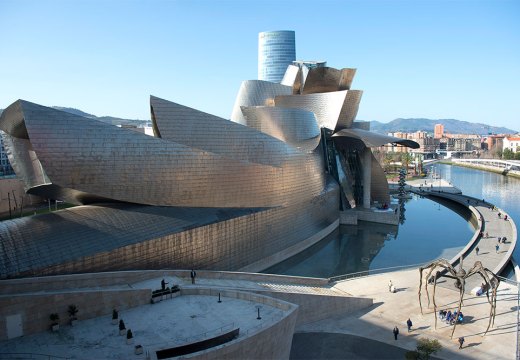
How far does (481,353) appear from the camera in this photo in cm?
1469

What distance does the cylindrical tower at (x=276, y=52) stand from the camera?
473 ft

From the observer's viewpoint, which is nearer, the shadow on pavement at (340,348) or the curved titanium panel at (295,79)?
the shadow on pavement at (340,348)

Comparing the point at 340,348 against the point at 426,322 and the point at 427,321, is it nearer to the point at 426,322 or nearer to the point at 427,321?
the point at 426,322

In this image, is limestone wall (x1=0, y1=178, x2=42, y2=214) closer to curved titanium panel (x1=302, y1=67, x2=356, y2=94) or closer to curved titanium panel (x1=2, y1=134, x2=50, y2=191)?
curved titanium panel (x1=2, y1=134, x2=50, y2=191)

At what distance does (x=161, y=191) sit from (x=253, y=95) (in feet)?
67.0

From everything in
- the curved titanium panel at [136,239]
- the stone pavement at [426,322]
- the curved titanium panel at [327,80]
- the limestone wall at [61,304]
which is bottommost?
the stone pavement at [426,322]

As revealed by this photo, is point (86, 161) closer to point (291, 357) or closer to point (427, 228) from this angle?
point (291, 357)

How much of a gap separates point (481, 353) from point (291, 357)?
7.18m

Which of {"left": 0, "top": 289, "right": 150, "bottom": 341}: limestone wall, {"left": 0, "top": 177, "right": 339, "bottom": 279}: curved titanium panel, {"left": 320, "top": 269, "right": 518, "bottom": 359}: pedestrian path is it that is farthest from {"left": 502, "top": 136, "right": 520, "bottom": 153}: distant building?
{"left": 0, "top": 289, "right": 150, "bottom": 341}: limestone wall

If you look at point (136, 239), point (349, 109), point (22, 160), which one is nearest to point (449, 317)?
point (136, 239)

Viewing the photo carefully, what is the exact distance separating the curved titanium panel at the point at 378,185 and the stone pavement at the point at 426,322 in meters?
21.4

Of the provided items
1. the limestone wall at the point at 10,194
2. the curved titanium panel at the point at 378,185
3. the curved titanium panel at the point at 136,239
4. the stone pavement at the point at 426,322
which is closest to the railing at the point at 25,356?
the curved titanium panel at the point at 136,239

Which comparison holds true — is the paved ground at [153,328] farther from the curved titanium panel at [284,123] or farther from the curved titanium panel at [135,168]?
the curved titanium panel at [284,123]

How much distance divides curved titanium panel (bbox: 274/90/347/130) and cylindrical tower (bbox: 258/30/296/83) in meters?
110
